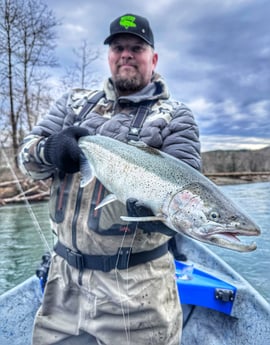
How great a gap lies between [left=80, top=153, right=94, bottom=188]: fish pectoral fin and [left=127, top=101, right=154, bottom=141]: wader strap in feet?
1.00

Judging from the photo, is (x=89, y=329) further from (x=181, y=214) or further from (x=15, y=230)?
(x=15, y=230)

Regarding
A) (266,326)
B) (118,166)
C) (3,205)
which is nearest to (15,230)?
(3,205)

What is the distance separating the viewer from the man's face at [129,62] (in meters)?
2.41

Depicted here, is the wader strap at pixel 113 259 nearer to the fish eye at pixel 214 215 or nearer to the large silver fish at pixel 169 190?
the large silver fish at pixel 169 190

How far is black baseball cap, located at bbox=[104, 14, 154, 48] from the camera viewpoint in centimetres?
238

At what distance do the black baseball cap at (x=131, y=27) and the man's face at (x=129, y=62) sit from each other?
3cm

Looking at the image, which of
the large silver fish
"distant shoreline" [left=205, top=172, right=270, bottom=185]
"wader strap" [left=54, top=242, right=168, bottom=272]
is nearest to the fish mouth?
the large silver fish

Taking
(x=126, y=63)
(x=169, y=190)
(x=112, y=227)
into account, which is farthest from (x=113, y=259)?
(x=126, y=63)

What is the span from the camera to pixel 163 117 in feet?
7.46

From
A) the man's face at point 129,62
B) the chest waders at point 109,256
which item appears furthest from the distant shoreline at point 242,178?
the chest waders at point 109,256

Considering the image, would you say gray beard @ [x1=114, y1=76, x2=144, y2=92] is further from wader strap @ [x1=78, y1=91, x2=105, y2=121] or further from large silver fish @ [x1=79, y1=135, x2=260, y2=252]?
large silver fish @ [x1=79, y1=135, x2=260, y2=252]

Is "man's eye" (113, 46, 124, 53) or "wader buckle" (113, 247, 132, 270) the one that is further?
"man's eye" (113, 46, 124, 53)

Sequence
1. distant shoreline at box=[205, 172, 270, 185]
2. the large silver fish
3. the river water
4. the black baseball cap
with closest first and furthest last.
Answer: the large silver fish → the black baseball cap → the river water → distant shoreline at box=[205, 172, 270, 185]

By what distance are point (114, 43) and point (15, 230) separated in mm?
8576
